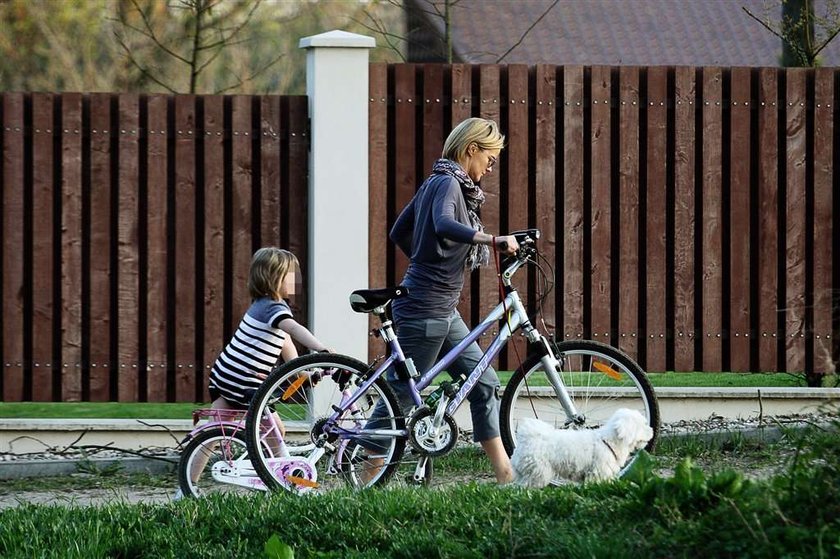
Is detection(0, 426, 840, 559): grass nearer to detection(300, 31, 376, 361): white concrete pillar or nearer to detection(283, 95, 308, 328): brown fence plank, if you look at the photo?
detection(300, 31, 376, 361): white concrete pillar

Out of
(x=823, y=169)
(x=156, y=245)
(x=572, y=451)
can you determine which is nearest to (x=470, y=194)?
(x=572, y=451)

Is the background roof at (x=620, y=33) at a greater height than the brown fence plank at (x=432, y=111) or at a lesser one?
greater

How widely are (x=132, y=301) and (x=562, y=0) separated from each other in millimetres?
14157

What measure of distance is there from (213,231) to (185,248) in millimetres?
212

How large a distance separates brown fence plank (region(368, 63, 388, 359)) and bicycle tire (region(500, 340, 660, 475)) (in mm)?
1912

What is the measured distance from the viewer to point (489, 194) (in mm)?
9156

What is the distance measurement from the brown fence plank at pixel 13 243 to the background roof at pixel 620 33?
35.8ft

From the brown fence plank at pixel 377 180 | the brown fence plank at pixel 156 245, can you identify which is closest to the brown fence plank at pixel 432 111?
the brown fence plank at pixel 377 180

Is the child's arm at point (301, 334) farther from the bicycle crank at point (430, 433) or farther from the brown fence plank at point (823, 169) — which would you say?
the brown fence plank at point (823, 169)

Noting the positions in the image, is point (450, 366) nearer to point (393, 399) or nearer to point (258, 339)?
point (393, 399)

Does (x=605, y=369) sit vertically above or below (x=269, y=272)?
below

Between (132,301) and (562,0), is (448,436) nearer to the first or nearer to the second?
(132,301)

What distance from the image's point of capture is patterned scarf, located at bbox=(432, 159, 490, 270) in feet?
22.1

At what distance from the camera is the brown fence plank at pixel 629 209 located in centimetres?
924
